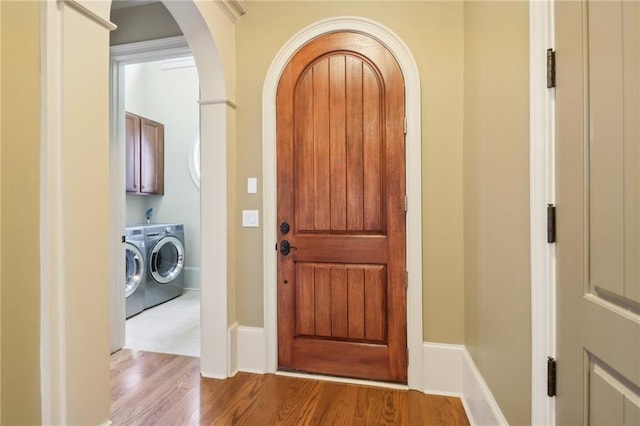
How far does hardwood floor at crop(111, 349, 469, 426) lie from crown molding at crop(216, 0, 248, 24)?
8.08ft

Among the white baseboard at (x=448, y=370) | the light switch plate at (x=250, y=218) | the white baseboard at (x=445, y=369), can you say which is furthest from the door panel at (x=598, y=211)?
the light switch plate at (x=250, y=218)

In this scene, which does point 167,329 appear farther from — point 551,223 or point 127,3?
point 551,223

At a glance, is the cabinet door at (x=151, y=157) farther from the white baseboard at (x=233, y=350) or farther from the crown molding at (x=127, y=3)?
the white baseboard at (x=233, y=350)

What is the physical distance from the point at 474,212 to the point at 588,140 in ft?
3.03

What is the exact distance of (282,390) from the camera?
201cm

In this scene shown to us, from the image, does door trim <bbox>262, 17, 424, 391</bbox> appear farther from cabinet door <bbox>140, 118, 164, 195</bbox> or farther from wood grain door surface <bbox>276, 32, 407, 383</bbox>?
cabinet door <bbox>140, 118, 164, 195</bbox>

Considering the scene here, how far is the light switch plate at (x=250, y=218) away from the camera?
2.26 meters

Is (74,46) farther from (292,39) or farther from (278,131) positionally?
(292,39)

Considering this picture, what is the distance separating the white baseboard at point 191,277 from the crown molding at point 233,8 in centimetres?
329

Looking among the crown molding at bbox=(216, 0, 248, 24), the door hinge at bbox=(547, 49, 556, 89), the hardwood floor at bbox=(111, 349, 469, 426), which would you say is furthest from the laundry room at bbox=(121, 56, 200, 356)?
the door hinge at bbox=(547, 49, 556, 89)

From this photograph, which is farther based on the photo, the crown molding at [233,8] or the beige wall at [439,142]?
the crown molding at [233,8]

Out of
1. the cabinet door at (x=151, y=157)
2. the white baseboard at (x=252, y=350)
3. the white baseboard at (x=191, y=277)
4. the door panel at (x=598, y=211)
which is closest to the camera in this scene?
the door panel at (x=598, y=211)

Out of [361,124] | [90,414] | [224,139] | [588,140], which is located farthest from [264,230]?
[588,140]

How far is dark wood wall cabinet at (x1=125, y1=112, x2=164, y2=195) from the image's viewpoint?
3.84 meters
